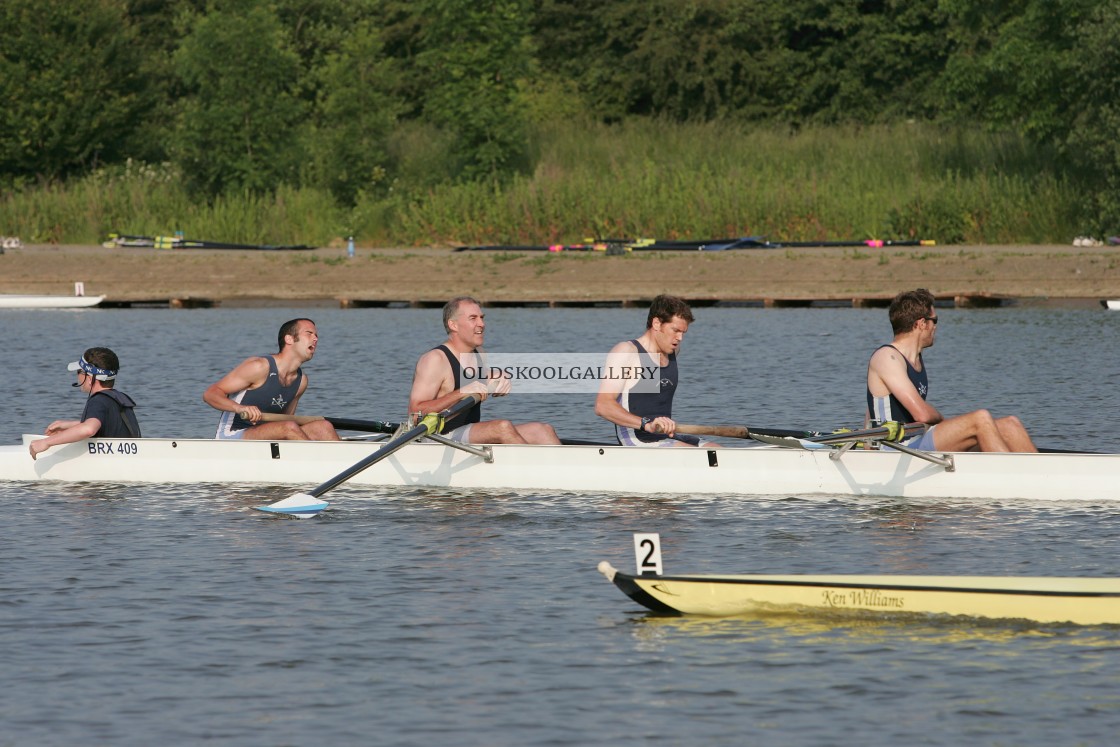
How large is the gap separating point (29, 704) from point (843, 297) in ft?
91.3

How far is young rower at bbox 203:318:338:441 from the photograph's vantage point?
1452cm

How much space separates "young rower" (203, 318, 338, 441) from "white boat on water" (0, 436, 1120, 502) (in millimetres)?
229

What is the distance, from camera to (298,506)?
13.9 m

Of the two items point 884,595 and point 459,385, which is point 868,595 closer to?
point 884,595

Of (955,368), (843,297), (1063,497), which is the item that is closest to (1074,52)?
(843,297)

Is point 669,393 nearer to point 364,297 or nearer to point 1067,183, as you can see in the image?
point 364,297

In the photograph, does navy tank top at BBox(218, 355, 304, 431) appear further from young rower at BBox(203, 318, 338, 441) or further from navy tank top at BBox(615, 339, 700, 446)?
navy tank top at BBox(615, 339, 700, 446)

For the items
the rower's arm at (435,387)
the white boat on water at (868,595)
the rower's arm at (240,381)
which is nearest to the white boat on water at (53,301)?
the rower's arm at (240,381)

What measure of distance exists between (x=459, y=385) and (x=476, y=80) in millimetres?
32389

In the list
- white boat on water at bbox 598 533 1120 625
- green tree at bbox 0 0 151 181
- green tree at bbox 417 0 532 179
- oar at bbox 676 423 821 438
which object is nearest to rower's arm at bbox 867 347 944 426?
oar at bbox 676 423 821 438

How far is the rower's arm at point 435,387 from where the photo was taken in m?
14.2

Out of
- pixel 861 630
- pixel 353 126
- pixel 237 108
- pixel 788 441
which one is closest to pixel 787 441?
pixel 788 441

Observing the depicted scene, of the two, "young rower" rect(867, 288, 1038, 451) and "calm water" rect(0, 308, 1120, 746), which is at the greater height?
"young rower" rect(867, 288, 1038, 451)

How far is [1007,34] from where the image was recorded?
39312mm
